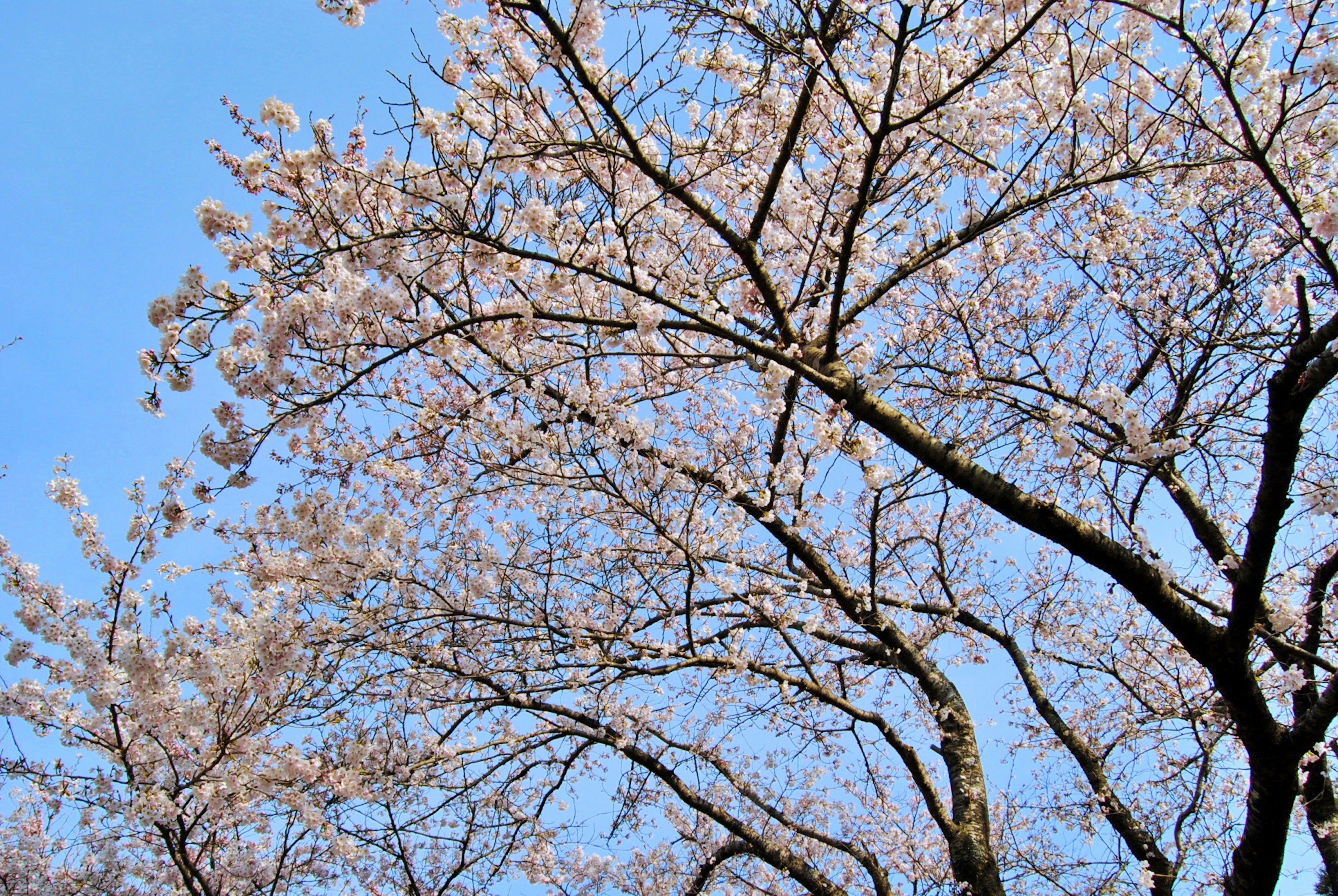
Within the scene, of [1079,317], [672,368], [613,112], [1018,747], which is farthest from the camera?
[1018,747]

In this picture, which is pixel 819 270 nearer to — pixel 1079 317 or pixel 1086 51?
pixel 1086 51

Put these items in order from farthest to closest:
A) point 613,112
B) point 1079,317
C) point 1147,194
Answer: point 1079,317, point 1147,194, point 613,112

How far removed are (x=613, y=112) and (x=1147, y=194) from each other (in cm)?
424

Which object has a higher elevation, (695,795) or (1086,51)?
(1086,51)

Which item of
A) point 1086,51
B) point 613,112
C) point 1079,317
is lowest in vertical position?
point 613,112

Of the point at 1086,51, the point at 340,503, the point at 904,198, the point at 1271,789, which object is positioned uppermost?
the point at 1086,51

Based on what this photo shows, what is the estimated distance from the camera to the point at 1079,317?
6.61 meters

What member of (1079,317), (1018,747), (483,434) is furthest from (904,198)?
(1018,747)

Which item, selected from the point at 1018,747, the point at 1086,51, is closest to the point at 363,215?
the point at 1086,51

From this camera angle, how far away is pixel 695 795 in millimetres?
5797

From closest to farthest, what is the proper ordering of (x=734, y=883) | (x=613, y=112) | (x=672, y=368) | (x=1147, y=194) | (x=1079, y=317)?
1. (x=613, y=112)
2. (x=672, y=368)
3. (x=1147, y=194)
4. (x=1079, y=317)
5. (x=734, y=883)

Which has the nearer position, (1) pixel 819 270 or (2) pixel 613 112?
(2) pixel 613 112

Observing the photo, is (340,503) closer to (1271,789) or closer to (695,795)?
(695,795)

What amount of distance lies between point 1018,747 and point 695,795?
352cm
